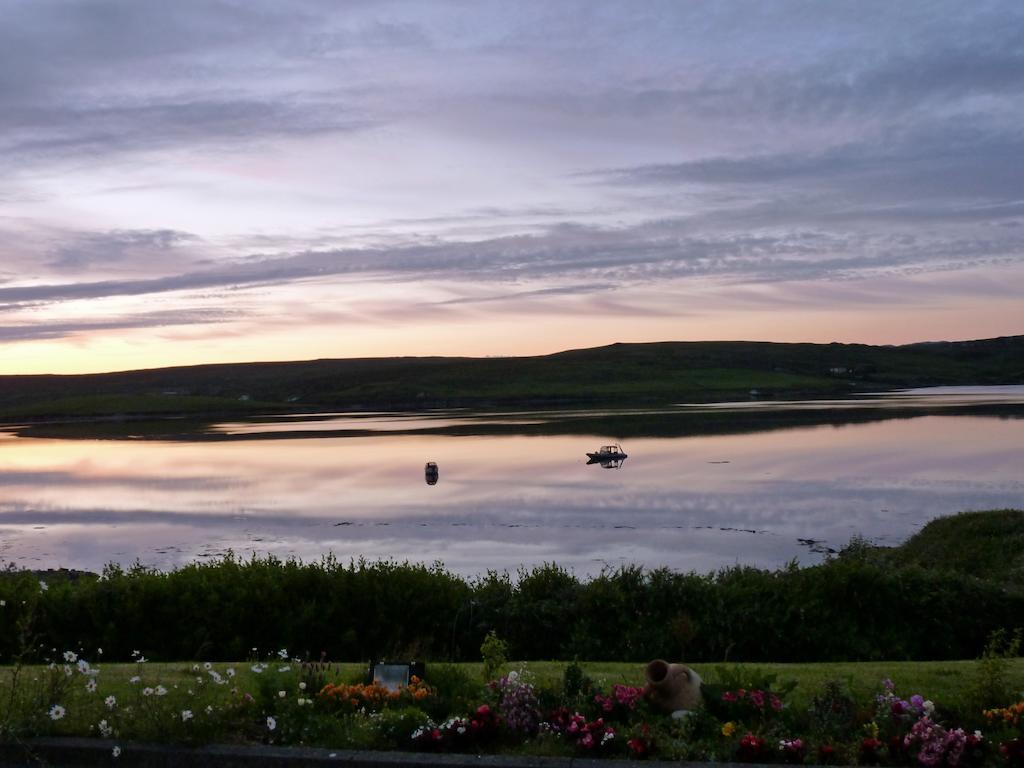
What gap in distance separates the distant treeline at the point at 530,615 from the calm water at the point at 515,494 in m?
10.6

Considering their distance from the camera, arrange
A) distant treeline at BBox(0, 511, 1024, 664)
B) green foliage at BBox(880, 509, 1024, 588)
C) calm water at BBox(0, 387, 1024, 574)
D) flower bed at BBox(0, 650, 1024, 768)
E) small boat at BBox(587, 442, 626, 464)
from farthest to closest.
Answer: small boat at BBox(587, 442, 626, 464), calm water at BBox(0, 387, 1024, 574), green foliage at BBox(880, 509, 1024, 588), distant treeline at BBox(0, 511, 1024, 664), flower bed at BBox(0, 650, 1024, 768)

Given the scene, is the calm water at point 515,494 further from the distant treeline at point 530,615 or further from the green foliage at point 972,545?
the distant treeline at point 530,615

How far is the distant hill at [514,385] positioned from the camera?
470 ft

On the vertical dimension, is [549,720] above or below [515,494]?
above

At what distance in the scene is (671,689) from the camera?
27.4 feet

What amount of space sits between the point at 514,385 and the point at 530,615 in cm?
15080

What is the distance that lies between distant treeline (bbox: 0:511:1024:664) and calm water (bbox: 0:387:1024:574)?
1063cm

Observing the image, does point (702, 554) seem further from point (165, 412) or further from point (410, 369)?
point (410, 369)

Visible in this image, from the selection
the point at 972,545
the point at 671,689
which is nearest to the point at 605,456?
the point at 972,545

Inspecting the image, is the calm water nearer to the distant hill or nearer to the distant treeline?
the distant treeline

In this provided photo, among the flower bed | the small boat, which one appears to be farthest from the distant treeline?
the small boat

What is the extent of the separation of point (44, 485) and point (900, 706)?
49.2 metres

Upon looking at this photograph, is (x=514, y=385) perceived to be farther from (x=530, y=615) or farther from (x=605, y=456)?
(x=530, y=615)

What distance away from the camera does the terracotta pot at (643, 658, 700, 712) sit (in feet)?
27.3
